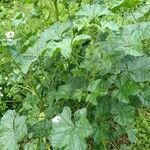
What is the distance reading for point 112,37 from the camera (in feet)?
8.54

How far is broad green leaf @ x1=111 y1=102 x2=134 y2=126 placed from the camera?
8.79 ft

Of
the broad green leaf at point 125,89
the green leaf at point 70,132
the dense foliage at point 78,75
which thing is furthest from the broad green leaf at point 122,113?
the green leaf at point 70,132

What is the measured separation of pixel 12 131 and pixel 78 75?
522 mm

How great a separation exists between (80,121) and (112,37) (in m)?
0.52

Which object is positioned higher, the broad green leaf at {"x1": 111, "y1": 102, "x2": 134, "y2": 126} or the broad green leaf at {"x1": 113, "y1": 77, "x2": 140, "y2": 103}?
the broad green leaf at {"x1": 113, "y1": 77, "x2": 140, "y2": 103}

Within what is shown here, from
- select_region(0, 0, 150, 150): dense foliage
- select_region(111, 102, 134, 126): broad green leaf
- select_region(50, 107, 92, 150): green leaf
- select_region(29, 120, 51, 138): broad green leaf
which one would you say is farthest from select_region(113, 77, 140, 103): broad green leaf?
select_region(29, 120, 51, 138): broad green leaf

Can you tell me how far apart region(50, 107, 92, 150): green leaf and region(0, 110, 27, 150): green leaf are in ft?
0.73

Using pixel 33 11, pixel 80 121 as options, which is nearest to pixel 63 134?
pixel 80 121

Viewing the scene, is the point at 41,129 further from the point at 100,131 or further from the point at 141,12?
the point at 141,12

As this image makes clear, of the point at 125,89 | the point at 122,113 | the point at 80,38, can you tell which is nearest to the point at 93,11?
the point at 80,38

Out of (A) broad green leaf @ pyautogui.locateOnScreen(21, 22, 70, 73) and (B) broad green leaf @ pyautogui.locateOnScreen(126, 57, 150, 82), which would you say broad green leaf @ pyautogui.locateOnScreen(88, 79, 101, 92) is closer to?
(B) broad green leaf @ pyautogui.locateOnScreen(126, 57, 150, 82)

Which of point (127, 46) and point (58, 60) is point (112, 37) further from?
point (58, 60)

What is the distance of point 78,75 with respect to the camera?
2770 millimetres

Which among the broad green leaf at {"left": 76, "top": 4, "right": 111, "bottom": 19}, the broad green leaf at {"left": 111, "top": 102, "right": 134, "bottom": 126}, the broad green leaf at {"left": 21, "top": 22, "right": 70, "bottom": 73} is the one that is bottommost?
the broad green leaf at {"left": 111, "top": 102, "right": 134, "bottom": 126}
